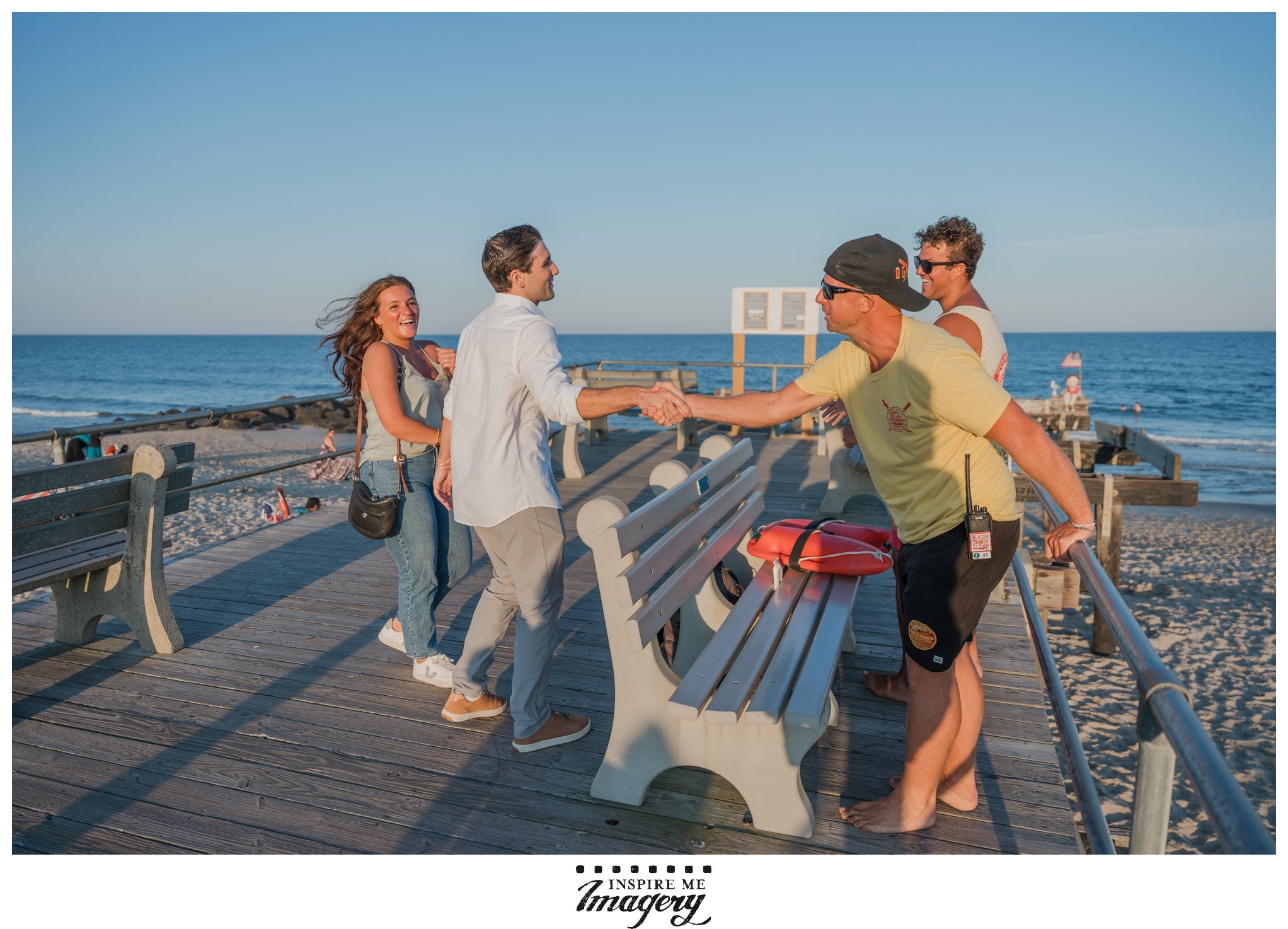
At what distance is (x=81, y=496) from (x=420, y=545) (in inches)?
66.3

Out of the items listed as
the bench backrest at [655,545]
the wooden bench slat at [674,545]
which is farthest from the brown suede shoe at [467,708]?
the wooden bench slat at [674,545]

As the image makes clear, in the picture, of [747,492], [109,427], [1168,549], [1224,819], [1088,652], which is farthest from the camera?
[1168,549]

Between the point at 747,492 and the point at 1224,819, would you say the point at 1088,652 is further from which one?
the point at 1224,819

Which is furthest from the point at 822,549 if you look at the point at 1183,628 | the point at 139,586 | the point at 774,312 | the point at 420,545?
the point at 774,312

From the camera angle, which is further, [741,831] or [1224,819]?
[741,831]

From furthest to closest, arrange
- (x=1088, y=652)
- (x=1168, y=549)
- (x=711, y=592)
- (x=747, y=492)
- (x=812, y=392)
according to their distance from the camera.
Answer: (x=1168, y=549) < (x=1088, y=652) < (x=747, y=492) < (x=711, y=592) < (x=812, y=392)

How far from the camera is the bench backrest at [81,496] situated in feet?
12.5

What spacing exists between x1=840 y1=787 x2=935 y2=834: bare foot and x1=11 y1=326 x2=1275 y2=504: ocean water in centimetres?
1387

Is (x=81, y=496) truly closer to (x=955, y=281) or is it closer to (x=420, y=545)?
(x=420, y=545)

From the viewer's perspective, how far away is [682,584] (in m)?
3.16

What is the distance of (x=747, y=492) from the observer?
14.5 feet

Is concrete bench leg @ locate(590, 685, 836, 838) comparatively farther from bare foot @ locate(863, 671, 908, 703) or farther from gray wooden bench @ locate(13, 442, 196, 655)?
gray wooden bench @ locate(13, 442, 196, 655)

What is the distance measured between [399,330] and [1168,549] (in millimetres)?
13925

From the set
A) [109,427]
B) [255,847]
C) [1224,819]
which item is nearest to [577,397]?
[255,847]
